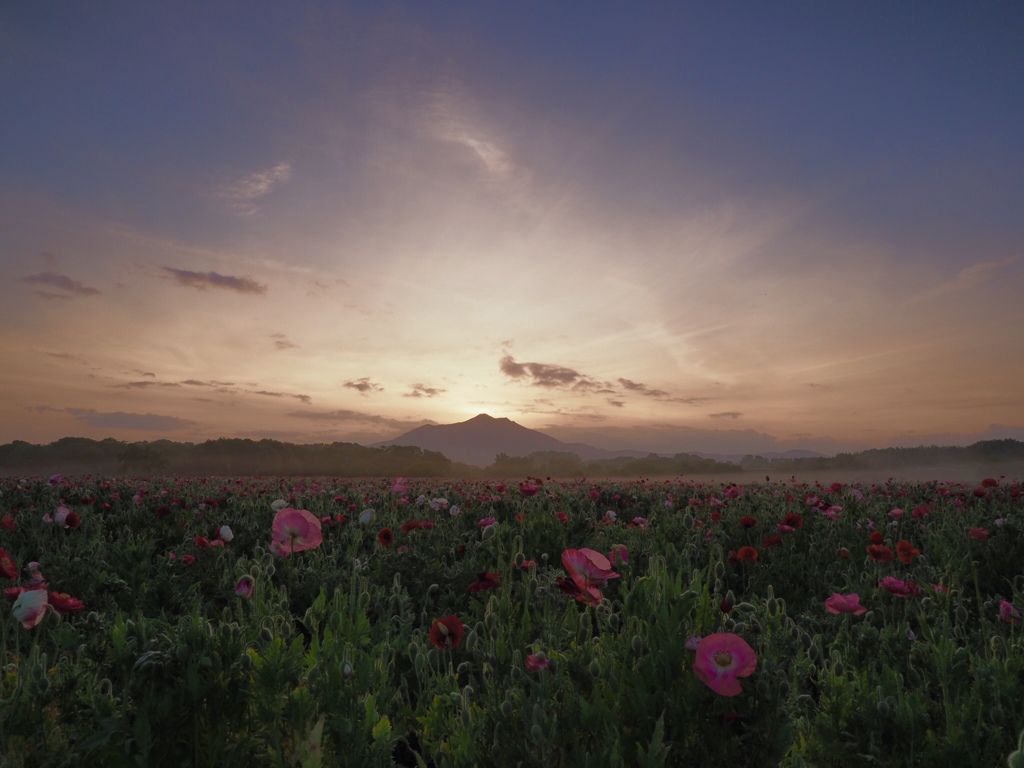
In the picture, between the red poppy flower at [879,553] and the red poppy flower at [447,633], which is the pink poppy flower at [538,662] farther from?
the red poppy flower at [879,553]

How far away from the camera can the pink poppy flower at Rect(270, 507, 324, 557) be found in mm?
3289

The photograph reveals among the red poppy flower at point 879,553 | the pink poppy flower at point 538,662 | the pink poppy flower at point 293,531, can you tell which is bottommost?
the pink poppy flower at point 538,662

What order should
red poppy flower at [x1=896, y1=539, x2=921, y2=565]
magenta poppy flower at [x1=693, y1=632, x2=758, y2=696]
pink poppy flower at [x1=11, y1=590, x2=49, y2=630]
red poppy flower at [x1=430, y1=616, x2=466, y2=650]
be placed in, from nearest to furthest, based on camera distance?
magenta poppy flower at [x1=693, y1=632, x2=758, y2=696] → pink poppy flower at [x1=11, y1=590, x2=49, y2=630] → red poppy flower at [x1=430, y1=616, x2=466, y2=650] → red poppy flower at [x1=896, y1=539, x2=921, y2=565]

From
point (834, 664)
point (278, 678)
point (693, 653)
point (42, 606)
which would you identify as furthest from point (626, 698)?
point (42, 606)

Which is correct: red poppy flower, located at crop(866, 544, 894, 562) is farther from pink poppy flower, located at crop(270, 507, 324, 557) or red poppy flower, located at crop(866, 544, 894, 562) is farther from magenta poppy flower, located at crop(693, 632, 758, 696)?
pink poppy flower, located at crop(270, 507, 324, 557)

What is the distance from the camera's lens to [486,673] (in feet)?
8.06

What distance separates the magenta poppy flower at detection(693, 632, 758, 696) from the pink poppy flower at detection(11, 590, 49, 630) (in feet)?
7.72

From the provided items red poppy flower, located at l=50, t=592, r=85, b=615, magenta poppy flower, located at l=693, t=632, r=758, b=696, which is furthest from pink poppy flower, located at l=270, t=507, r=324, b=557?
magenta poppy flower, located at l=693, t=632, r=758, b=696

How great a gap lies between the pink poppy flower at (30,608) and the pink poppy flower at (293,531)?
1008 mm

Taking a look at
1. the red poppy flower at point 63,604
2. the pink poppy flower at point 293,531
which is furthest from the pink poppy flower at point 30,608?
the pink poppy flower at point 293,531

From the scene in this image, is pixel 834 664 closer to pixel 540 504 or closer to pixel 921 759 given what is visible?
pixel 921 759

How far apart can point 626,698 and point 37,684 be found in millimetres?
2028

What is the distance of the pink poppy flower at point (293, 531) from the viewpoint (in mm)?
3289

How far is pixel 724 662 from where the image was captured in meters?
1.86
